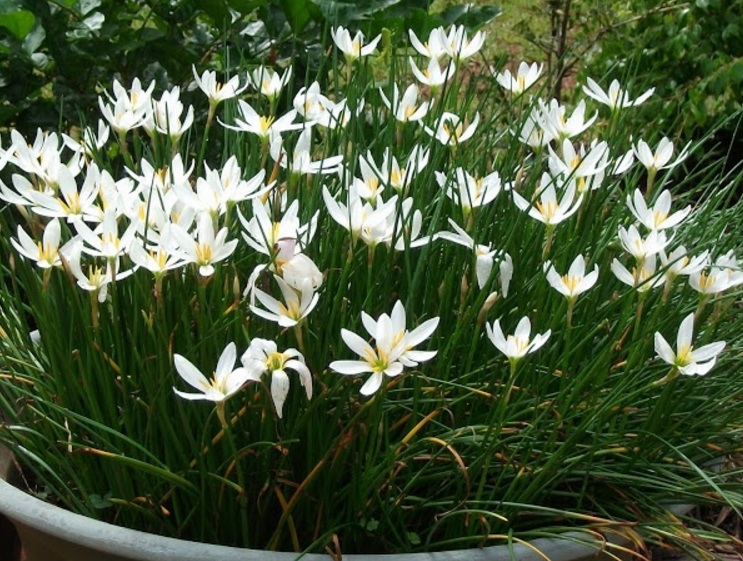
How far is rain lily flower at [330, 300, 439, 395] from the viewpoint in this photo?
1002 mm

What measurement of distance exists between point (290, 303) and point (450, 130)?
49 cm

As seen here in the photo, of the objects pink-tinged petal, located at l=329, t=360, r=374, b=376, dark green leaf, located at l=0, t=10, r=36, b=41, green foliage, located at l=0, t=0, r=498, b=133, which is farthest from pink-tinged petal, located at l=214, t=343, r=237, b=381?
dark green leaf, located at l=0, t=10, r=36, b=41

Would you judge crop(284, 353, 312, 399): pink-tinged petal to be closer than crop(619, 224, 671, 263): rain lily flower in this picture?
Yes

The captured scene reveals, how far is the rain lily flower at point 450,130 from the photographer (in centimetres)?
140

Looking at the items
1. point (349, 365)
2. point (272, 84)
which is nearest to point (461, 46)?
point (272, 84)

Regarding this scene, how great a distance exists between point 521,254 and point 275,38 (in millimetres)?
955

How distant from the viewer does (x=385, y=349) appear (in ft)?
3.34

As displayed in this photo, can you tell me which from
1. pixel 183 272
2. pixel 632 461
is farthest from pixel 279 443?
pixel 632 461

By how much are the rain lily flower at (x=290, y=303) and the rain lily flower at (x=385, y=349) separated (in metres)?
0.05

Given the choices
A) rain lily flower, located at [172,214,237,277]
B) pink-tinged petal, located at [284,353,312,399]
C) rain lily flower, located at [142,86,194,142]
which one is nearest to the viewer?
pink-tinged petal, located at [284,353,312,399]

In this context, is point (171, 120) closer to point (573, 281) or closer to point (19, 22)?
point (573, 281)

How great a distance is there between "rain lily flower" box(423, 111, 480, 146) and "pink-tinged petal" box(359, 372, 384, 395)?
44cm

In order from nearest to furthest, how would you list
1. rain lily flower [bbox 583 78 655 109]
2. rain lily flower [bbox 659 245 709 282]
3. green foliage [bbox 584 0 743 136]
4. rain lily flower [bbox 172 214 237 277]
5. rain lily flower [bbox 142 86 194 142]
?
rain lily flower [bbox 172 214 237 277]
rain lily flower [bbox 659 245 709 282]
rain lily flower [bbox 142 86 194 142]
rain lily flower [bbox 583 78 655 109]
green foliage [bbox 584 0 743 136]

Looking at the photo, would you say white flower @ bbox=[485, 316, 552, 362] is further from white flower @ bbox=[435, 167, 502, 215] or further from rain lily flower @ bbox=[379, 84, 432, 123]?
rain lily flower @ bbox=[379, 84, 432, 123]
